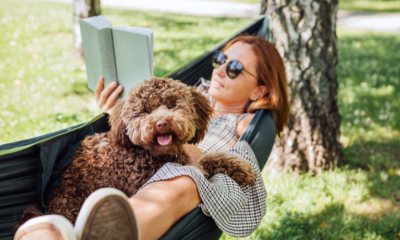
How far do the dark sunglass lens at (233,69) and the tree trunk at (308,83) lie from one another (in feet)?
3.46

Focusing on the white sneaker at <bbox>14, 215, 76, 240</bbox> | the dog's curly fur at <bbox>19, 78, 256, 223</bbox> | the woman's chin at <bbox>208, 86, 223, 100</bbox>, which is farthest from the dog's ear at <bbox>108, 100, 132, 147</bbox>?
the woman's chin at <bbox>208, 86, 223, 100</bbox>

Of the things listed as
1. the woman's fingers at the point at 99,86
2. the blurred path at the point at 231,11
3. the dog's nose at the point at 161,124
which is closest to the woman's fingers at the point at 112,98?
the woman's fingers at the point at 99,86

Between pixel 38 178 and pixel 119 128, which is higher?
pixel 119 128

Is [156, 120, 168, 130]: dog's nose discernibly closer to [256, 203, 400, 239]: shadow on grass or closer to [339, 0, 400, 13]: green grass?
[256, 203, 400, 239]: shadow on grass

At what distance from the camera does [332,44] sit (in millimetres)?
3598

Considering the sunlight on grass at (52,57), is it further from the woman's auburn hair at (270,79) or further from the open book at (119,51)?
the woman's auburn hair at (270,79)

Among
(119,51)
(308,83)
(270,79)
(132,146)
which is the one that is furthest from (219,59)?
(132,146)

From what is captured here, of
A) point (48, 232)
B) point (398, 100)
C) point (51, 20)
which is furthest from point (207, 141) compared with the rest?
point (51, 20)

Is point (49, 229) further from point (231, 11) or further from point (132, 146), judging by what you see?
point (231, 11)

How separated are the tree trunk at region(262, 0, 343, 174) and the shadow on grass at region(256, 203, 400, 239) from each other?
823mm

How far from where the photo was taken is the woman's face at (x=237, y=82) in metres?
2.80

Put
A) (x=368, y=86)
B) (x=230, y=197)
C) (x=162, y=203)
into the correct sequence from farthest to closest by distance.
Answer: (x=368, y=86) < (x=230, y=197) < (x=162, y=203)

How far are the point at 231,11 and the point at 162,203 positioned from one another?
15113 mm

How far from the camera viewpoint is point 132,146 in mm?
1796
